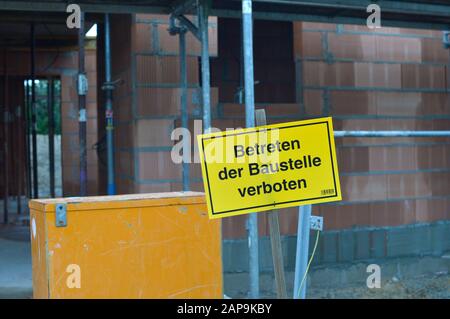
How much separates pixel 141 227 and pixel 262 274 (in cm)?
425

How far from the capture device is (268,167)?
3832 mm

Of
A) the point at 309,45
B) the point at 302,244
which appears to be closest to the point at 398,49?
the point at 309,45

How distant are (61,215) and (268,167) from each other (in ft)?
4.18

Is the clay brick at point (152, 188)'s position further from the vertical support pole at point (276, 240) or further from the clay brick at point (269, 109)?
the vertical support pole at point (276, 240)

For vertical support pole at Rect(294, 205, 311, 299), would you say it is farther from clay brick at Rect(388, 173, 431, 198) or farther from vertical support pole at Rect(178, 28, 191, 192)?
clay brick at Rect(388, 173, 431, 198)

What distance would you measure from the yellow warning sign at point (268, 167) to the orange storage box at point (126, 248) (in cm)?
24

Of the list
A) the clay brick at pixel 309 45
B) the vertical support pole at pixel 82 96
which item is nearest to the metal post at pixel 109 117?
the vertical support pole at pixel 82 96

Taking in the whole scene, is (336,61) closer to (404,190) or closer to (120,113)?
(404,190)

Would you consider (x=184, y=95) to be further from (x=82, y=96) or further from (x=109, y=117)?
(x=82, y=96)

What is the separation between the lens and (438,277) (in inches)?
338
